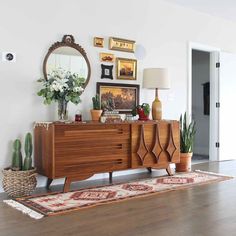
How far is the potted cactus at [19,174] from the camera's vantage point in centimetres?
362

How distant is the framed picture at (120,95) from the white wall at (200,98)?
2971mm

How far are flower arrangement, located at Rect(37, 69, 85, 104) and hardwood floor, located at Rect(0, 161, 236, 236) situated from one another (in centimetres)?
121

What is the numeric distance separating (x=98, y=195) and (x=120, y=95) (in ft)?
5.54

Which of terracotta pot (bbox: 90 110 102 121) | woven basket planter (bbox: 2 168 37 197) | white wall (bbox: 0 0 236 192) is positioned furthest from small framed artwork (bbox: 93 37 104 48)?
woven basket planter (bbox: 2 168 37 197)

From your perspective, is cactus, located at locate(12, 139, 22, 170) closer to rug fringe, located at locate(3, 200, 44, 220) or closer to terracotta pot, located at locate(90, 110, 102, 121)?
rug fringe, located at locate(3, 200, 44, 220)

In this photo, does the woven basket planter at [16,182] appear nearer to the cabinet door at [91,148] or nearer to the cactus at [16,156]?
the cactus at [16,156]

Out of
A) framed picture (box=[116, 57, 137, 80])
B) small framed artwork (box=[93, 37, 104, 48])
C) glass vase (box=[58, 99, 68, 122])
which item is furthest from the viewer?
framed picture (box=[116, 57, 137, 80])

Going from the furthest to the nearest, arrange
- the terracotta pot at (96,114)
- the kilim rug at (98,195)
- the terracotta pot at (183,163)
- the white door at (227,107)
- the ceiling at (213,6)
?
the white door at (227,107) < the ceiling at (213,6) < the terracotta pot at (183,163) < the terracotta pot at (96,114) < the kilim rug at (98,195)

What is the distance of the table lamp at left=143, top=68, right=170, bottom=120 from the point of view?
4793 millimetres

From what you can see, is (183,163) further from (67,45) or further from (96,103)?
(67,45)

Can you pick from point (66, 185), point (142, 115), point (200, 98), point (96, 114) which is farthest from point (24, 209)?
point (200, 98)

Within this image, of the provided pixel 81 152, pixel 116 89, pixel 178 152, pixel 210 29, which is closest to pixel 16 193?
pixel 81 152

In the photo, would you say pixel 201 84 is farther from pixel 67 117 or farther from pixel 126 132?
pixel 67 117

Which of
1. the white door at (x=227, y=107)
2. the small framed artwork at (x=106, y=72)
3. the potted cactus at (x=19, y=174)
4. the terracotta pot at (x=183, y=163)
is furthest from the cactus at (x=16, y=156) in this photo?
the white door at (x=227, y=107)
